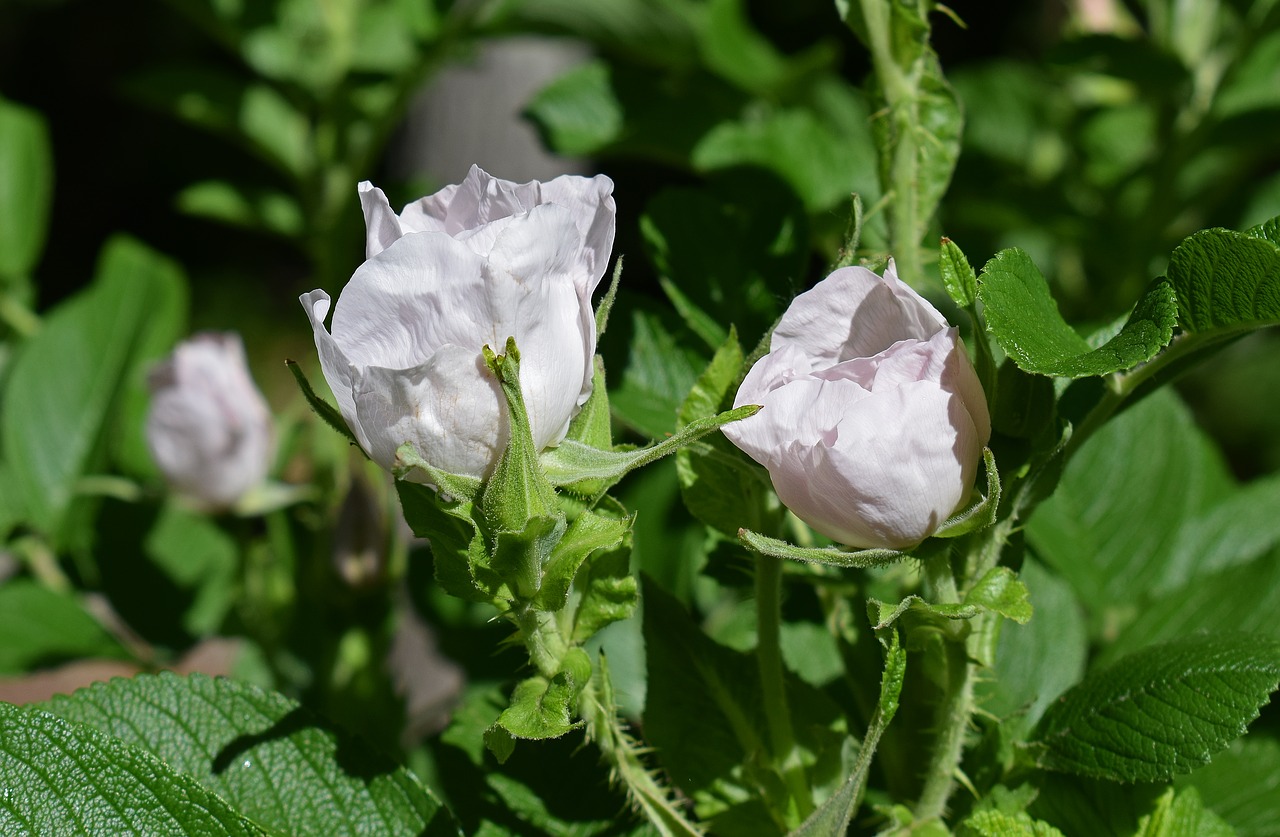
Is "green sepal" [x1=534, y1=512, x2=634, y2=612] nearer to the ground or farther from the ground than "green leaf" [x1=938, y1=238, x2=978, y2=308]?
nearer to the ground

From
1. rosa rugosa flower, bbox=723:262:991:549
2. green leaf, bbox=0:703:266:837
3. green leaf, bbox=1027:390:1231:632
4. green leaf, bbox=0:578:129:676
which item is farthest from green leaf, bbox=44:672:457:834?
green leaf, bbox=1027:390:1231:632

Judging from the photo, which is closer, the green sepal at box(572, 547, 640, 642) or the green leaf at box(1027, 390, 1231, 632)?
the green sepal at box(572, 547, 640, 642)

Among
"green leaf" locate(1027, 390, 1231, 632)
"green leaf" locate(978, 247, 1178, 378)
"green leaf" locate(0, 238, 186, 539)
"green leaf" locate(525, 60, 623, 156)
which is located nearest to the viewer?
"green leaf" locate(978, 247, 1178, 378)

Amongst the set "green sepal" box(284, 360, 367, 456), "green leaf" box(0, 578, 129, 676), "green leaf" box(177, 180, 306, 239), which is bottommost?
"green leaf" box(0, 578, 129, 676)

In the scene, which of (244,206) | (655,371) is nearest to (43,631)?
(244,206)

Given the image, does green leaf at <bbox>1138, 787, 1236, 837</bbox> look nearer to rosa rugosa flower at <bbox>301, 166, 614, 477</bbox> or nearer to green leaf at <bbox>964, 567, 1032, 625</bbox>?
green leaf at <bbox>964, 567, 1032, 625</bbox>

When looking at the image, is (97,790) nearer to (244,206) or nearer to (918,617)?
(918,617)

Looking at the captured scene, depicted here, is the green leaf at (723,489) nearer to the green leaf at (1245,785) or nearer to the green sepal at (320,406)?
the green sepal at (320,406)

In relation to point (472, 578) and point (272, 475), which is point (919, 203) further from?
point (272, 475)
